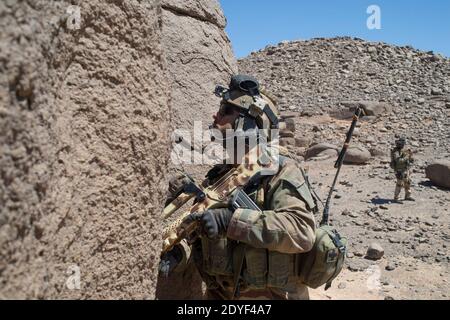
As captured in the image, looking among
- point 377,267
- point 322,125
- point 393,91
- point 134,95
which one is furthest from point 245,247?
point 393,91

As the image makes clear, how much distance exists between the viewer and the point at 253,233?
243 centimetres

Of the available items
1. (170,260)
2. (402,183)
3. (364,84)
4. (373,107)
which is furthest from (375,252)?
(364,84)

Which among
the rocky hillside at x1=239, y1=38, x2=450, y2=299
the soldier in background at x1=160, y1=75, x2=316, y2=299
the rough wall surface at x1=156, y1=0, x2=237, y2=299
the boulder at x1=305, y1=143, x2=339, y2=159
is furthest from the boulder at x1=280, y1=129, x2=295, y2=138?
the soldier in background at x1=160, y1=75, x2=316, y2=299

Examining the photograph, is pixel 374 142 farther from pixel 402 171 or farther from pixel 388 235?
pixel 388 235

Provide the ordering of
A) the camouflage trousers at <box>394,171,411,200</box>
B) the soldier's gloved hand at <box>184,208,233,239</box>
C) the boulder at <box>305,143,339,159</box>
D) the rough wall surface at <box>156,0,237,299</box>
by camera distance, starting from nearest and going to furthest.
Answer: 1. the soldier's gloved hand at <box>184,208,233,239</box>
2. the rough wall surface at <box>156,0,237,299</box>
3. the camouflage trousers at <box>394,171,411,200</box>
4. the boulder at <box>305,143,339,159</box>

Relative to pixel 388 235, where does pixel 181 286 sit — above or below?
above

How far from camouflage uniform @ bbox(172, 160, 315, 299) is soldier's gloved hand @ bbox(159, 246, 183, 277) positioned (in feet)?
0.45

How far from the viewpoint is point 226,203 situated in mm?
2584

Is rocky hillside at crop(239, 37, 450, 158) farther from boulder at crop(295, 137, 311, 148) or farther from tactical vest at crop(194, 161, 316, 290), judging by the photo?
tactical vest at crop(194, 161, 316, 290)

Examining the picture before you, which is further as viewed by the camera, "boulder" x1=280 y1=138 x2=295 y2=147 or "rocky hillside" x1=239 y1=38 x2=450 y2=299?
"boulder" x1=280 y1=138 x2=295 y2=147

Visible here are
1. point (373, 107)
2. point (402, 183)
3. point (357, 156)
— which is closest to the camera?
point (402, 183)

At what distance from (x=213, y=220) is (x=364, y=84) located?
69.5ft

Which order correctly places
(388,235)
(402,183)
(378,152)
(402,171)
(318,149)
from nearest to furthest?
(388,235) → (402,183) → (402,171) → (378,152) → (318,149)

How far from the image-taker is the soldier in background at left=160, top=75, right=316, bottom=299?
2.44m
